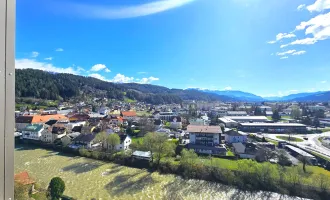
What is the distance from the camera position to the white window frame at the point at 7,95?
0.21 m

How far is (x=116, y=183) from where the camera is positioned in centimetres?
350

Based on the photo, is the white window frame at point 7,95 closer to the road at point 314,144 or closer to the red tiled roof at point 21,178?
the red tiled roof at point 21,178

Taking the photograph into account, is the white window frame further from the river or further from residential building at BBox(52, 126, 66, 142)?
residential building at BBox(52, 126, 66, 142)

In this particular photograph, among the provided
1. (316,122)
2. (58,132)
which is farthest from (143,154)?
(316,122)

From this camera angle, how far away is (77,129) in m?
7.54

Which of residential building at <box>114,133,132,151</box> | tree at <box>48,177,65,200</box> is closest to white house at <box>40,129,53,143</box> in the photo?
residential building at <box>114,133,132,151</box>

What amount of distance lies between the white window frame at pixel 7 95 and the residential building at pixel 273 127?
198 inches

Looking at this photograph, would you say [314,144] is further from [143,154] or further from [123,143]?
[123,143]

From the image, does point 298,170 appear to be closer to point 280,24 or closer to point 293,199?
point 293,199

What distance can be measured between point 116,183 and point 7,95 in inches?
145

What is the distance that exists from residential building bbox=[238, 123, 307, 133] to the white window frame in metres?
5.03

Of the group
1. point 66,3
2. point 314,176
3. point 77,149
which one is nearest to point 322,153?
point 314,176

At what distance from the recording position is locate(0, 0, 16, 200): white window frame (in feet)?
0.70

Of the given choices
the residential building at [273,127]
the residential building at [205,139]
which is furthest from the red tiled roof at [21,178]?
the residential building at [273,127]
